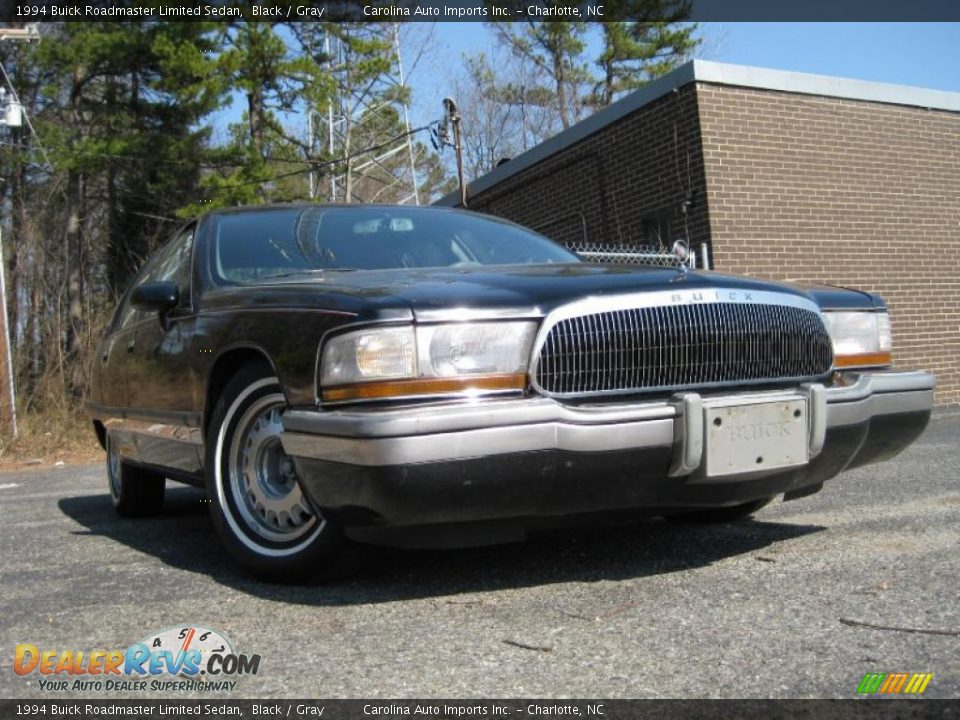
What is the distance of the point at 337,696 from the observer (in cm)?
224

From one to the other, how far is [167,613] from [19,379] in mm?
10797

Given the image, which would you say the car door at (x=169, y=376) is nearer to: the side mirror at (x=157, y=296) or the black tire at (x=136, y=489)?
the side mirror at (x=157, y=296)

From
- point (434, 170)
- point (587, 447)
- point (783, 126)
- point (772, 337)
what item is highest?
point (434, 170)

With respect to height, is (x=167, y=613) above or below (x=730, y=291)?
below

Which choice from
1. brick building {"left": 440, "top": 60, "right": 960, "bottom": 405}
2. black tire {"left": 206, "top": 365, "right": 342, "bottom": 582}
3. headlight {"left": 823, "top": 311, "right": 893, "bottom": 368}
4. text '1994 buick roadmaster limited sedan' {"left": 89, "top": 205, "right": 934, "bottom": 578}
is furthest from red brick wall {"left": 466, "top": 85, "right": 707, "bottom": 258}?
black tire {"left": 206, "top": 365, "right": 342, "bottom": 582}

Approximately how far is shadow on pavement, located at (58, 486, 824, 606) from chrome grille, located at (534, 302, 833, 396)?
68 cm

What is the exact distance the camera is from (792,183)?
1147 centimetres

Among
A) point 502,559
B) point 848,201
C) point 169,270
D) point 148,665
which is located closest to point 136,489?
point 169,270

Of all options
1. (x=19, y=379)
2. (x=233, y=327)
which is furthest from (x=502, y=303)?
(x=19, y=379)

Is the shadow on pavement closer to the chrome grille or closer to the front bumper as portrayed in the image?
the front bumper

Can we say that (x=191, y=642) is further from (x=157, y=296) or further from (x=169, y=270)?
(x=169, y=270)

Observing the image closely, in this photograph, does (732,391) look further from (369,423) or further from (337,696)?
(337,696)

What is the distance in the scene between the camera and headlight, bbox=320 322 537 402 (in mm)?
2883

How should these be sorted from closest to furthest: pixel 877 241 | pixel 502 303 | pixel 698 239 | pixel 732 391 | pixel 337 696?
pixel 337 696
pixel 502 303
pixel 732 391
pixel 698 239
pixel 877 241
